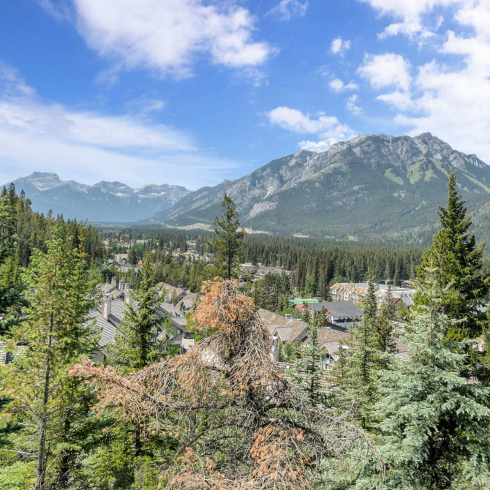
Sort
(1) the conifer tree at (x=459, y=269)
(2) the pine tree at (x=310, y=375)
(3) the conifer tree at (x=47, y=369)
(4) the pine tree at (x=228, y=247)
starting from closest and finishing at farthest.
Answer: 1. (3) the conifer tree at (x=47, y=369)
2. (2) the pine tree at (x=310, y=375)
3. (1) the conifer tree at (x=459, y=269)
4. (4) the pine tree at (x=228, y=247)

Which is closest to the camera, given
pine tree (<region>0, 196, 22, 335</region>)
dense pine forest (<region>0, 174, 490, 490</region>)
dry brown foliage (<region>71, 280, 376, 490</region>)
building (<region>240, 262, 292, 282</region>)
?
dry brown foliage (<region>71, 280, 376, 490</region>)

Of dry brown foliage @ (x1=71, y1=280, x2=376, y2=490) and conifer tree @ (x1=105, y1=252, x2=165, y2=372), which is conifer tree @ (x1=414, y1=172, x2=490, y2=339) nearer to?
dry brown foliage @ (x1=71, y1=280, x2=376, y2=490)

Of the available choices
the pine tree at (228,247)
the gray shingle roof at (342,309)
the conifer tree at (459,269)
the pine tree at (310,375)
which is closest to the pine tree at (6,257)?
the pine tree at (310,375)

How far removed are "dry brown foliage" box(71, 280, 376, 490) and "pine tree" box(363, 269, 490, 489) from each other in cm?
589

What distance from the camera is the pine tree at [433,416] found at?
8.80 m

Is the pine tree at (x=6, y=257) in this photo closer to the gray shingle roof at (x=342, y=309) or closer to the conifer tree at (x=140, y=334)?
the conifer tree at (x=140, y=334)

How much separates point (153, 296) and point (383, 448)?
39.5 ft

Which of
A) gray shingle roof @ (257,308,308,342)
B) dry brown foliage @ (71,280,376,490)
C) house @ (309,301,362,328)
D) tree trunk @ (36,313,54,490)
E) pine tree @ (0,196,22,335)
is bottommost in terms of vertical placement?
house @ (309,301,362,328)

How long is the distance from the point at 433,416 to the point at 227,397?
7770mm

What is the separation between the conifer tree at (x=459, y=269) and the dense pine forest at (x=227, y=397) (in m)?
0.07

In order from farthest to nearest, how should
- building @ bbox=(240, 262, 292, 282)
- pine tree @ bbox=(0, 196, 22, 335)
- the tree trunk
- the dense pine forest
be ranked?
building @ bbox=(240, 262, 292, 282)
the tree trunk
pine tree @ bbox=(0, 196, 22, 335)
the dense pine forest

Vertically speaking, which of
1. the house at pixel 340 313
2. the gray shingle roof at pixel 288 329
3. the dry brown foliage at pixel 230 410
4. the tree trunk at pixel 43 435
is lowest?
the house at pixel 340 313

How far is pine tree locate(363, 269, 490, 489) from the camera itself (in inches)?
347

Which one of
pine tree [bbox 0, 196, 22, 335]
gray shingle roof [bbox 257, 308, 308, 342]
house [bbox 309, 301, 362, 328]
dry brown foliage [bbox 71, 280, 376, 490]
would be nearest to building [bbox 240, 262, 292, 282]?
gray shingle roof [bbox 257, 308, 308, 342]
